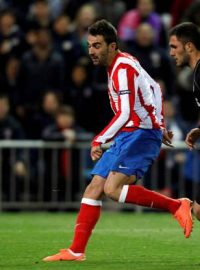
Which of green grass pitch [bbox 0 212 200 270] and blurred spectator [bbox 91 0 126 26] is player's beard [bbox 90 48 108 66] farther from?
blurred spectator [bbox 91 0 126 26]

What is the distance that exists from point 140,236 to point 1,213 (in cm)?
460

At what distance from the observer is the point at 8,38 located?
17906 millimetres

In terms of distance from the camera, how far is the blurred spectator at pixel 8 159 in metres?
16.3

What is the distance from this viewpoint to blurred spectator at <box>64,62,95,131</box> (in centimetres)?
1708

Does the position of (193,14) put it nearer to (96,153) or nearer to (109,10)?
(109,10)

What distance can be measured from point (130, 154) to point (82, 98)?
764 cm

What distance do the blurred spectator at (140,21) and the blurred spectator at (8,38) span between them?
1.78 m

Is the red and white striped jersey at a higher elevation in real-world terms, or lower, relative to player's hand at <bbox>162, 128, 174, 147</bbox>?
higher

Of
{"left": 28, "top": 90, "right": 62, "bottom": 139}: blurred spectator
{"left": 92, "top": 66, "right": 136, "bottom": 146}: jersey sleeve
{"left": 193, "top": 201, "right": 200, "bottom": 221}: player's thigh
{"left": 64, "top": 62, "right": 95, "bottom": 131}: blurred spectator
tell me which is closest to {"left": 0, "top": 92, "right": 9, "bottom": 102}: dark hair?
{"left": 28, "top": 90, "right": 62, "bottom": 139}: blurred spectator

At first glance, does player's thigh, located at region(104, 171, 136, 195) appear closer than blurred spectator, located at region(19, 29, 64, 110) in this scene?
Yes

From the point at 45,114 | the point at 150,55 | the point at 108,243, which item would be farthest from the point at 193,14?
the point at 108,243

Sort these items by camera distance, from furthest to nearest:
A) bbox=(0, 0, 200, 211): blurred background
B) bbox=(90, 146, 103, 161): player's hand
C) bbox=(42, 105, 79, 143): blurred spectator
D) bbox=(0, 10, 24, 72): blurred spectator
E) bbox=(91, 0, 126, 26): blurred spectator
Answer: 1. bbox=(91, 0, 126, 26): blurred spectator
2. bbox=(0, 10, 24, 72): blurred spectator
3. bbox=(0, 0, 200, 211): blurred background
4. bbox=(42, 105, 79, 143): blurred spectator
5. bbox=(90, 146, 103, 161): player's hand

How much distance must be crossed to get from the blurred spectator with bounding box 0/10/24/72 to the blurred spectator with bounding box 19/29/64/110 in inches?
14.9

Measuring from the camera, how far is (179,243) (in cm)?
1128
